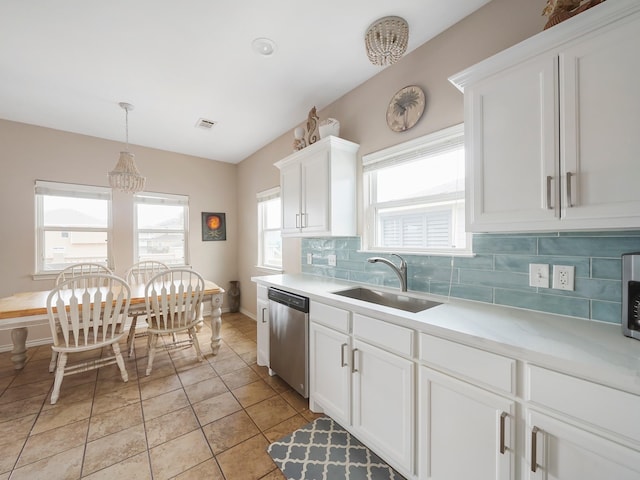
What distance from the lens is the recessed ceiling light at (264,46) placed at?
6.09 ft

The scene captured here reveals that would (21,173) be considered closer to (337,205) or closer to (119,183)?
(119,183)

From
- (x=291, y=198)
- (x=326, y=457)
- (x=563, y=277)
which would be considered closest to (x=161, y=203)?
(x=291, y=198)

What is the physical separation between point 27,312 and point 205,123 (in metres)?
2.42

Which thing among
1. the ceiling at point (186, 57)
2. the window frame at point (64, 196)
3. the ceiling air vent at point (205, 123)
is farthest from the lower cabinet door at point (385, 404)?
the window frame at point (64, 196)

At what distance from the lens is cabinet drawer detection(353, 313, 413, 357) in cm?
131

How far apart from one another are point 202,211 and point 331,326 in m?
3.52

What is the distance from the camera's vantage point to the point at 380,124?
2.18 m

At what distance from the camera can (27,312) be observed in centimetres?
206

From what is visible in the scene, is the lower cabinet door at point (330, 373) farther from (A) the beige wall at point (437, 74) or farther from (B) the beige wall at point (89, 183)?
(B) the beige wall at point (89, 183)

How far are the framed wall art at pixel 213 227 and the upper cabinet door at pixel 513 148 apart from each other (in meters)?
4.08

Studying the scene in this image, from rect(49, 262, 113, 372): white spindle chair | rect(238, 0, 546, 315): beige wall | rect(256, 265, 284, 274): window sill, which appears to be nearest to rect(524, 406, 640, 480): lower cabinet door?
rect(238, 0, 546, 315): beige wall

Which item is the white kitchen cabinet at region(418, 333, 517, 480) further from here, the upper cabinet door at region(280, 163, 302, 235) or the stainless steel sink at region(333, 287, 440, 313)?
the upper cabinet door at region(280, 163, 302, 235)

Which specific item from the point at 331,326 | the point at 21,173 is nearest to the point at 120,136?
the point at 21,173

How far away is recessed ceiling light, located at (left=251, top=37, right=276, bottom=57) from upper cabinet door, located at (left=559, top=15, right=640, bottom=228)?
1690 mm
